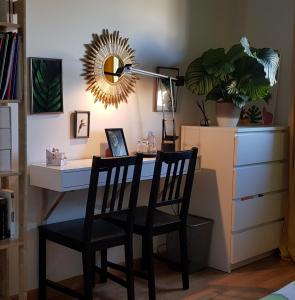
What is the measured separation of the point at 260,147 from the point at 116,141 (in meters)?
1.13

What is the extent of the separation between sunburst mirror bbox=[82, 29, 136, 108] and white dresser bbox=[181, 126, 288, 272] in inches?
26.9

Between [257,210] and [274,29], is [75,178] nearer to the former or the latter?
[257,210]

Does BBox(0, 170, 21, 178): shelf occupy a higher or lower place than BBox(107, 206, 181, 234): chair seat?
higher

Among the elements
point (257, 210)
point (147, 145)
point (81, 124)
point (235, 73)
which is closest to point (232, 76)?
point (235, 73)

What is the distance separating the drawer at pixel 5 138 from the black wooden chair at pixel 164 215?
77cm

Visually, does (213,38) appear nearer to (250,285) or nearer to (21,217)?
(250,285)

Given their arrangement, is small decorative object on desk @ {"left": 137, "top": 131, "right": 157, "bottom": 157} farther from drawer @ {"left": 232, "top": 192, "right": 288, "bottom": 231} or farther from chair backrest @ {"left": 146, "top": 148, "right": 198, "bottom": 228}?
drawer @ {"left": 232, "top": 192, "right": 288, "bottom": 231}

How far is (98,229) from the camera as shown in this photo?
272cm

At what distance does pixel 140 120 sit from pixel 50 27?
3.19 feet

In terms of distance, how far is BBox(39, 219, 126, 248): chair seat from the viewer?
2.59 meters

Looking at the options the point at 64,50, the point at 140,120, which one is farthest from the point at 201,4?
the point at 64,50

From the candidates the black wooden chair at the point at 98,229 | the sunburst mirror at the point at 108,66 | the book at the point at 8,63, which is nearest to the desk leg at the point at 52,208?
the black wooden chair at the point at 98,229

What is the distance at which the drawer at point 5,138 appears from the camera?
2412 mm

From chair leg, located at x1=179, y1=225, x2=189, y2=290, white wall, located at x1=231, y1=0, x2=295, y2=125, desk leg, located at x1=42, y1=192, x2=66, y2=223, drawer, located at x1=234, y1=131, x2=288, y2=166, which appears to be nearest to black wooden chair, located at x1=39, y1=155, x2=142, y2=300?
desk leg, located at x1=42, y1=192, x2=66, y2=223
